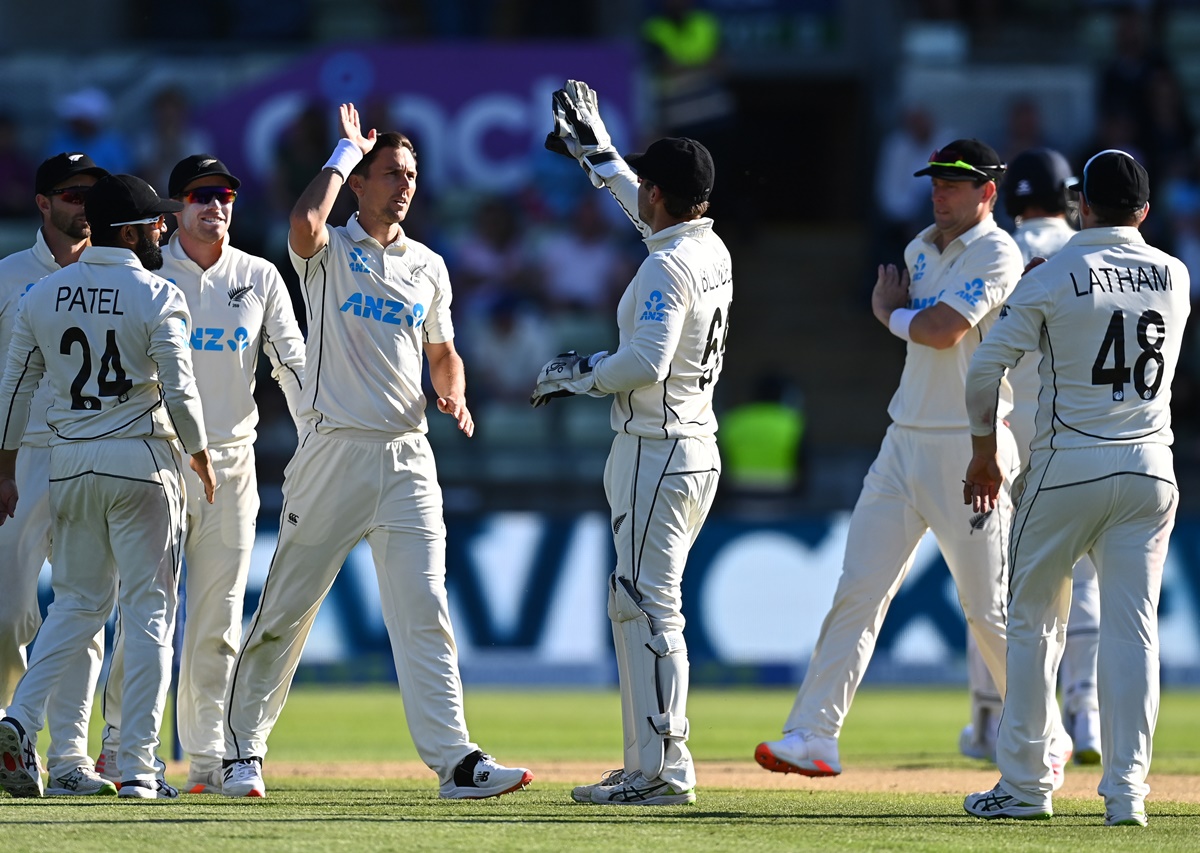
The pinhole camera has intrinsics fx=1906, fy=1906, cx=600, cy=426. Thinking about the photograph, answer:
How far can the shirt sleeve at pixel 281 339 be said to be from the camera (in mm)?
7965

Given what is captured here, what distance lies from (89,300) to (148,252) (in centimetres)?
42

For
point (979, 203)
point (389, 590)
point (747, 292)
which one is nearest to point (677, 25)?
point (747, 292)

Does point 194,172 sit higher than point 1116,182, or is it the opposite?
point 194,172

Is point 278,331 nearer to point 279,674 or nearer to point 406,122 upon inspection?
point 279,674

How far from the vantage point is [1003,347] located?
702 centimetres

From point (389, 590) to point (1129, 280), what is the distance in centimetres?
306

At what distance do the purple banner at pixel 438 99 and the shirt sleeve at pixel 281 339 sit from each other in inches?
426

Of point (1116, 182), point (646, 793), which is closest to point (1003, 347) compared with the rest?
point (1116, 182)

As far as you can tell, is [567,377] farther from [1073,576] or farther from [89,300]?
[1073,576]

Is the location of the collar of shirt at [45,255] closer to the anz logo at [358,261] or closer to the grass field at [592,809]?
the anz logo at [358,261]

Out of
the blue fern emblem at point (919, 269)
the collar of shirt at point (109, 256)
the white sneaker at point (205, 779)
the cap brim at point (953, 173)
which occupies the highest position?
the cap brim at point (953, 173)

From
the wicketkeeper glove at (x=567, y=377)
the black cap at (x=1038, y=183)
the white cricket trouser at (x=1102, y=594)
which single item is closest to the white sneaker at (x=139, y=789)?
the wicketkeeper glove at (x=567, y=377)

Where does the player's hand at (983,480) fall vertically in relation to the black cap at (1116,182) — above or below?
below

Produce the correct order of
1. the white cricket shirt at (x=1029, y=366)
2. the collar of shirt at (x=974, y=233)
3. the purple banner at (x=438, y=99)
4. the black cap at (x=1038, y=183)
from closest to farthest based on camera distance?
the collar of shirt at (x=974, y=233), the white cricket shirt at (x=1029, y=366), the black cap at (x=1038, y=183), the purple banner at (x=438, y=99)
